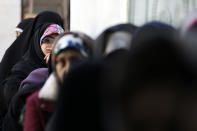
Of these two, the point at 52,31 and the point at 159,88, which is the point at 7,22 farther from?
the point at 159,88

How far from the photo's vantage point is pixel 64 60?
8.00 feet

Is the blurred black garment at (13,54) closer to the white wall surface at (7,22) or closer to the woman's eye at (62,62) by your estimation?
the woman's eye at (62,62)

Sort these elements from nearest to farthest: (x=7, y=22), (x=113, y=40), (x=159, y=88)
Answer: (x=159, y=88) → (x=113, y=40) → (x=7, y=22)

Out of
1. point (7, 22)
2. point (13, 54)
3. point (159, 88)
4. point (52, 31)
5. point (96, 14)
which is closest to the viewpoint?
point (159, 88)

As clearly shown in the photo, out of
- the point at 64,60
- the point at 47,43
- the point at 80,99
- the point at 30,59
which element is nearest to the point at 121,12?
the point at 47,43

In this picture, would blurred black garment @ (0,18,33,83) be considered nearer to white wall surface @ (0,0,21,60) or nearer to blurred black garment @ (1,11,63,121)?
blurred black garment @ (1,11,63,121)

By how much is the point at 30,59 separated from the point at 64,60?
1.99m

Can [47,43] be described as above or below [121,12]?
below

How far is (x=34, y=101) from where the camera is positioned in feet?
8.60

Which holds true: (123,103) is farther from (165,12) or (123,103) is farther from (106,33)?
(165,12)

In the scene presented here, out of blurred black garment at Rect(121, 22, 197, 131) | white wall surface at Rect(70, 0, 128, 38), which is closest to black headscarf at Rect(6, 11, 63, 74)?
white wall surface at Rect(70, 0, 128, 38)

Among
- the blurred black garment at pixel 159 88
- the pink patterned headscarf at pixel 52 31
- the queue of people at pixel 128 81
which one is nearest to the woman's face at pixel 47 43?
the pink patterned headscarf at pixel 52 31

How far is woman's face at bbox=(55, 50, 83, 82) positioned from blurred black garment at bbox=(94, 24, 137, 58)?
0.43 feet

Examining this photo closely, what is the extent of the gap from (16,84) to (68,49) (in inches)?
64.4
